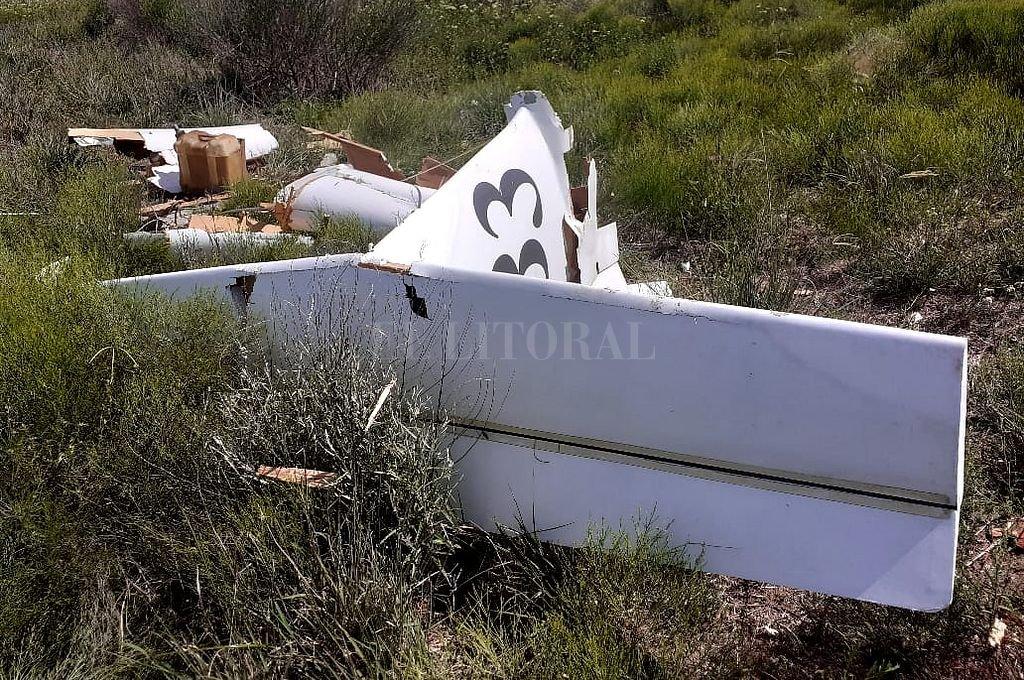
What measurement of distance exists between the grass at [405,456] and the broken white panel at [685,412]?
6.0 inches

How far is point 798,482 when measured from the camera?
7.86ft

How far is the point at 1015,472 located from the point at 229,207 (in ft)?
15.7

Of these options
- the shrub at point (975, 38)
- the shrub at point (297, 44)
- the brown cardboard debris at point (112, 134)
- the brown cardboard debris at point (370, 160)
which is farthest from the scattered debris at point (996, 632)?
the shrub at point (297, 44)

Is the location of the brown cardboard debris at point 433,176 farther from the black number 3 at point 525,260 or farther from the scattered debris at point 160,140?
the scattered debris at point 160,140

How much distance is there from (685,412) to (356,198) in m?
3.23

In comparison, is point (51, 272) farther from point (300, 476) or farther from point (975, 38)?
point (975, 38)

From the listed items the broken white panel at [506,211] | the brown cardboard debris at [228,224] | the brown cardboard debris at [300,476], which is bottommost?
the brown cardboard debris at [228,224]

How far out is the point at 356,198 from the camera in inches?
201

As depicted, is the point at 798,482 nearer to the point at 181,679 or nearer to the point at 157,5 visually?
the point at 181,679

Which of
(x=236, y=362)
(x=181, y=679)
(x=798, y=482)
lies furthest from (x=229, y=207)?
(x=798, y=482)

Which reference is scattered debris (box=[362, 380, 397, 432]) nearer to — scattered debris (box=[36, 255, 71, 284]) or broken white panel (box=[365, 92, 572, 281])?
broken white panel (box=[365, 92, 572, 281])

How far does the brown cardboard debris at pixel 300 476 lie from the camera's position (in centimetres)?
251

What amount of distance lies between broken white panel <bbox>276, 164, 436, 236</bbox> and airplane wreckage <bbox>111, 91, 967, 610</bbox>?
1935 millimetres

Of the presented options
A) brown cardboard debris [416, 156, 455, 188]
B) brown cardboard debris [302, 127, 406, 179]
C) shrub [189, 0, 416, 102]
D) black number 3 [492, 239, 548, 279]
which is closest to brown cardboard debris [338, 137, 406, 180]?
brown cardboard debris [302, 127, 406, 179]
